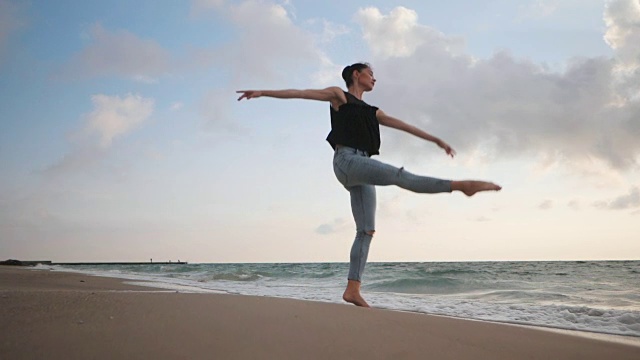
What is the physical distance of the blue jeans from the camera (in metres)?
3.23

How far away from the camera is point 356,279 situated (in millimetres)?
4090

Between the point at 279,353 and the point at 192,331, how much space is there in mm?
462

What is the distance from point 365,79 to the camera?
4277 mm

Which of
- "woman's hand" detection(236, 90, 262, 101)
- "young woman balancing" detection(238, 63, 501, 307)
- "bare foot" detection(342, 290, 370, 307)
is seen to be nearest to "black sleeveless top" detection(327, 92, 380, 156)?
"young woman balancing" detection(238, 63, 501, 307)

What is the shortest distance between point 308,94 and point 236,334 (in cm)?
200

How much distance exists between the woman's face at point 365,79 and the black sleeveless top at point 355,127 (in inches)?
10.9

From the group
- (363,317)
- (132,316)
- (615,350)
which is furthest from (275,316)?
(615,350)

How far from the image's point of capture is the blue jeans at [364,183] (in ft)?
10.6

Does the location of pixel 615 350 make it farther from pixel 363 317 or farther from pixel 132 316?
pixel 132 316

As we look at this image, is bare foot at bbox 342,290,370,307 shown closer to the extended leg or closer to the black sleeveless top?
the extended leg

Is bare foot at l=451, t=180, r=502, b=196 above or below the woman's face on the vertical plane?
below

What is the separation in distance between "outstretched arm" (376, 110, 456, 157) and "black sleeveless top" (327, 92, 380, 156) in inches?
3.5

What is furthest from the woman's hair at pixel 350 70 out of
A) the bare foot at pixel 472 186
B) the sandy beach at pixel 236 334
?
the sandy beach at pixel 236 334

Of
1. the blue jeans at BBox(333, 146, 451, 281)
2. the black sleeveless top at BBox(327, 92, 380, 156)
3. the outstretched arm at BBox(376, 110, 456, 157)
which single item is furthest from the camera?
the outstretched arm at BBox(376, 110, 456, 157)
